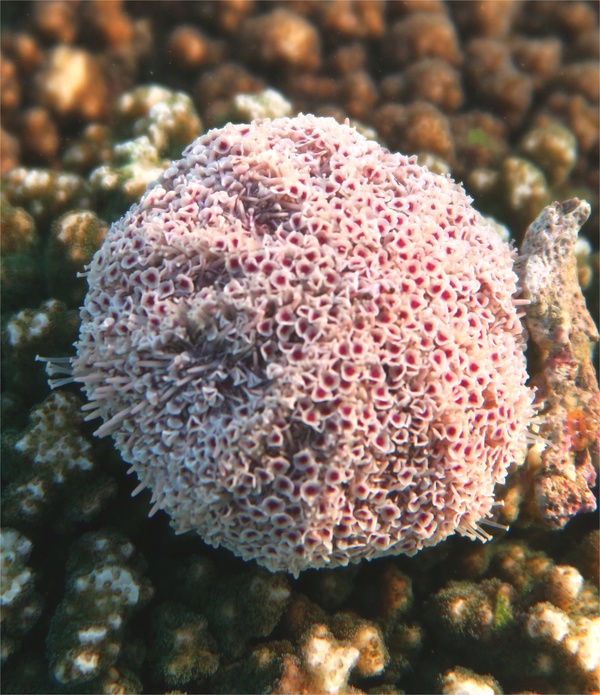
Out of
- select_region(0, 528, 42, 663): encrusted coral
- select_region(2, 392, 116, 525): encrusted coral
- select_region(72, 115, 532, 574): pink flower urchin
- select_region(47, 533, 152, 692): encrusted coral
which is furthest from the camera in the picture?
select_region(2, 392, 116, 525): encrusted coral

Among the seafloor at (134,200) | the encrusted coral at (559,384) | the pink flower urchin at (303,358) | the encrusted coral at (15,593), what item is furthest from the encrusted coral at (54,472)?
the encrusted coral at (559,384)

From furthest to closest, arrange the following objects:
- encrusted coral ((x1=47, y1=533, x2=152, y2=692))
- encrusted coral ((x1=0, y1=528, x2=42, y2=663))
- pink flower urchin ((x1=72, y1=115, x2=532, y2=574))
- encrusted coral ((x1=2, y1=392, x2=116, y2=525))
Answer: encrusted coral ((x1=2, y1=392, x2=116, y2=525)) → encrusted coral ((x1=0, y1=528, x2=42, y2=663)) → encrusted coral ((x1=47, y1=533, x2=152, y2=692)) → pink flower urchin ((x1=72, y1=115, x2=532, y2=574))

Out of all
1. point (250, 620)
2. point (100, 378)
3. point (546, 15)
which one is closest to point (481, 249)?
point (100, 378)

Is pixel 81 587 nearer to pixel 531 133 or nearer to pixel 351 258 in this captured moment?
pixel 351 258

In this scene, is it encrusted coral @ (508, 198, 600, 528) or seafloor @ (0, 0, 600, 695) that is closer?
seafloor @ (0, 0, 600, 695)

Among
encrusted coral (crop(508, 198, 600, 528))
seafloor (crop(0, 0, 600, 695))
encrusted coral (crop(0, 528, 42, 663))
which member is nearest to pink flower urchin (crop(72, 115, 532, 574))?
encrusted coral (crop(508, 198, 600, 528))

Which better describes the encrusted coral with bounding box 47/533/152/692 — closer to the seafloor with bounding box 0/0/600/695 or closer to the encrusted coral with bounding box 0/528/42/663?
the seafloor with bounding box 0/0/600/695

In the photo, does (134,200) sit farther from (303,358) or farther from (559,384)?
(559,384)

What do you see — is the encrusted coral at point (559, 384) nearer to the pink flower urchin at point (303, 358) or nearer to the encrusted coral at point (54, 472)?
the pink flower urchin at point (303, 358)
